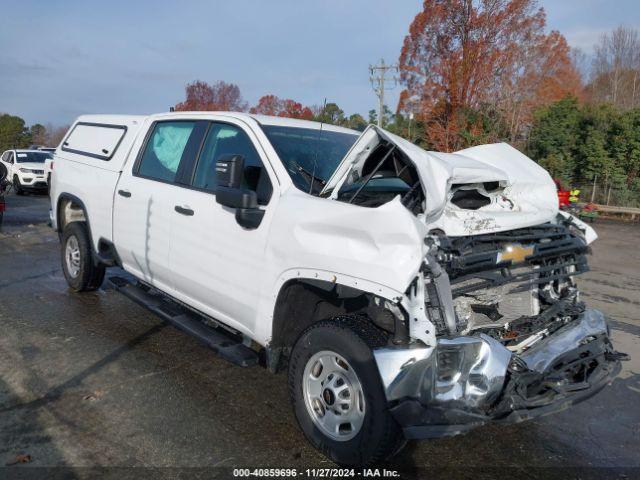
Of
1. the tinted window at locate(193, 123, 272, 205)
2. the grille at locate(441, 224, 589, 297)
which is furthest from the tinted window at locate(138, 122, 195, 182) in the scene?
the grille at locate(441, 224, 589, 297)

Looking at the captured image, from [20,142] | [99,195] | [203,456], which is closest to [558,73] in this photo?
[99,195]

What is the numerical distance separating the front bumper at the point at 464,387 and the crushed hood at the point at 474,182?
0.81 meters

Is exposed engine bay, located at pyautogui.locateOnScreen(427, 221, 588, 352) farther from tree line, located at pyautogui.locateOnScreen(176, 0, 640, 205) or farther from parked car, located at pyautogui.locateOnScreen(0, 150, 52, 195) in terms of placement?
parked car, located at pyautogui.locateOnScreen(0, 150, 52, 195)

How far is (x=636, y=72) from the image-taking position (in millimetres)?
37750

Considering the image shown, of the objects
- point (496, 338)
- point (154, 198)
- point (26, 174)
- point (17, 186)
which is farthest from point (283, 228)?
point (17, 186)

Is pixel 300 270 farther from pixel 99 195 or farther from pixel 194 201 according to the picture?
pixel 99 195

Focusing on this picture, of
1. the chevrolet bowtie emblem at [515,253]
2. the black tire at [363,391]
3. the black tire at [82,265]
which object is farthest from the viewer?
the black tire at [82,265]

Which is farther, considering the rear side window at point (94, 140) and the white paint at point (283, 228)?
the rear side window at point (94, 140)

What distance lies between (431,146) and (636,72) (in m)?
23.9

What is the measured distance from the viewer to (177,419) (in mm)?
3824

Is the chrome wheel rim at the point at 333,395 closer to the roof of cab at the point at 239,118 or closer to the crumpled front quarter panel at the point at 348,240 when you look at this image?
the crumpled front quarter panel at the point at 348,240

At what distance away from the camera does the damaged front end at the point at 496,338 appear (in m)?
2.94

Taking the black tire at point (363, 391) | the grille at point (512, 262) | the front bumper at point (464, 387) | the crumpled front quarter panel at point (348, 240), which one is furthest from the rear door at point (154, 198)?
the front bumper at point (464, 387)

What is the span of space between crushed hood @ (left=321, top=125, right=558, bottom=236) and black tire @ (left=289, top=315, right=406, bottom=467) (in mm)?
791
